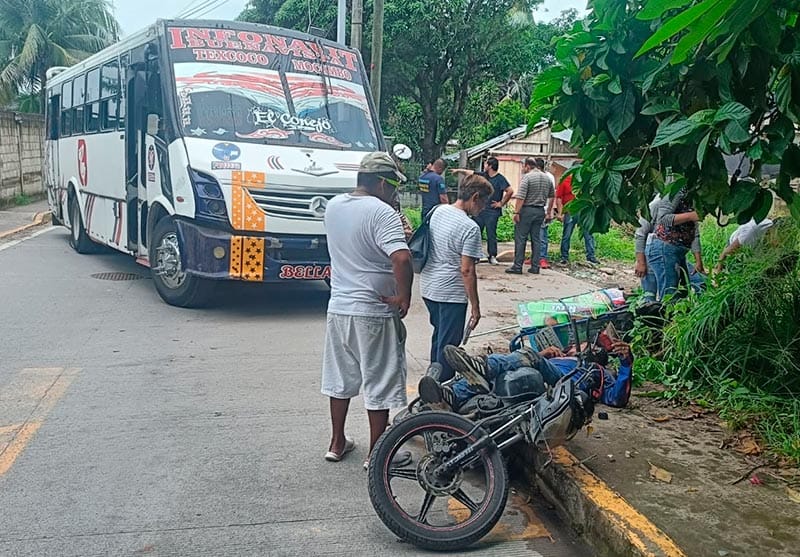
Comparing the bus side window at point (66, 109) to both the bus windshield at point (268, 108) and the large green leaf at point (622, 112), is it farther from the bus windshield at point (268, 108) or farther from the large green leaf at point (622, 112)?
the large green leaf at point (622, 112)

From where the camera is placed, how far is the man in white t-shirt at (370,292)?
4238mm

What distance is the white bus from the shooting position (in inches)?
315

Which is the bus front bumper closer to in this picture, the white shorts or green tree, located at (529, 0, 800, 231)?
the white shorts

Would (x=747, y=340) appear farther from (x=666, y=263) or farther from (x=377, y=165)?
(x=377, y=165)

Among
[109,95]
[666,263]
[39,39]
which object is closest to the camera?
[666,263]

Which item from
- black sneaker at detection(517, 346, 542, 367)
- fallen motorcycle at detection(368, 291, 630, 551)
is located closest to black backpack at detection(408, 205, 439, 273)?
black sneaker at detection(517, 346, 542, 367)

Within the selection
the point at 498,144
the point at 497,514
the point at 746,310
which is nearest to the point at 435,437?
the point at 497,514

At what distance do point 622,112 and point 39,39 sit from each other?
28.9 metres

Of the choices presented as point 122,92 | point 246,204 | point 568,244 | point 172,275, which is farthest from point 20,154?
point 246,204

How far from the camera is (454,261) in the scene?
17.0ft

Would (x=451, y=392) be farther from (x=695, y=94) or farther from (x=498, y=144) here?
(x=498, y=144)

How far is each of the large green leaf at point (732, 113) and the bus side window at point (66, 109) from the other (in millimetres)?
12502

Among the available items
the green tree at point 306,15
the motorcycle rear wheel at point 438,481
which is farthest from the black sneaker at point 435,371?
the green tree at point 306,15

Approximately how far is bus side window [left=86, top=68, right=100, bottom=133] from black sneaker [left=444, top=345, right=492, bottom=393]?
8.86 meters
